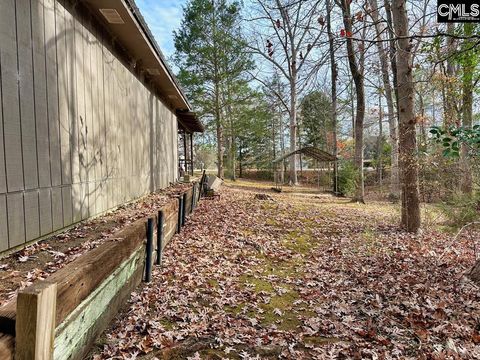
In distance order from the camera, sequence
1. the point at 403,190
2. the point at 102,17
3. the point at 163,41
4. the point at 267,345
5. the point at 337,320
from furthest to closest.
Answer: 1. the point at 163,41
2. the point at 403,190
3. the point at 102,17
4. the point at 337,320
5. the point at 267,345

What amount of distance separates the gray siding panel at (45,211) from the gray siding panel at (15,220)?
15.6 inches

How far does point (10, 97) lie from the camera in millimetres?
3605

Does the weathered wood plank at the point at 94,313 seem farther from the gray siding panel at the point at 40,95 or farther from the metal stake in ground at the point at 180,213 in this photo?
the metal stake in ground at the point at 180,213

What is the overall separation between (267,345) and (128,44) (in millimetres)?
7042

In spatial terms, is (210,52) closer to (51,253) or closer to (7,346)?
(51,253)

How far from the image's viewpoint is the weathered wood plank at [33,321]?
1.46 m

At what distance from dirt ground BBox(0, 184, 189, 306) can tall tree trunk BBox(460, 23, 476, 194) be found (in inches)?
214

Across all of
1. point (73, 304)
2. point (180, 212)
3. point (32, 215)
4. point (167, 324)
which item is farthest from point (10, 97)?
point (180, 212)

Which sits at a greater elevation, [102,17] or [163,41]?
[163,41]

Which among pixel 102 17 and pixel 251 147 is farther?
pixel 251 147

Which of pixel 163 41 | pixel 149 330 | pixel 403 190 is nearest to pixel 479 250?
pixel 403 190

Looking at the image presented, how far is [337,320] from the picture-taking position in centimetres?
357

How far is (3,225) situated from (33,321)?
101 inches

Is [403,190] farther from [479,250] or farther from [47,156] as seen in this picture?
[47,156]
